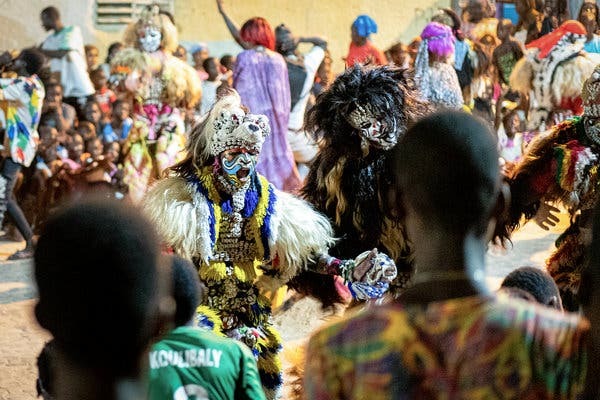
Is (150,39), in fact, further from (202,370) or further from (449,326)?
(449,326)

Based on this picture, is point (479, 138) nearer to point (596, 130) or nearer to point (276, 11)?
point (596, 130)

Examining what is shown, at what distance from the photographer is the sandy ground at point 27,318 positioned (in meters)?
6.29

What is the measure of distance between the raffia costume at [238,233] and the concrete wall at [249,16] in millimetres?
13757

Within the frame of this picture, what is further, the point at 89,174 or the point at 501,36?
the point at 501,36

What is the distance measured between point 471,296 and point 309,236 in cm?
260

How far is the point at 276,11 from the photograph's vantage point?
19.8 meters

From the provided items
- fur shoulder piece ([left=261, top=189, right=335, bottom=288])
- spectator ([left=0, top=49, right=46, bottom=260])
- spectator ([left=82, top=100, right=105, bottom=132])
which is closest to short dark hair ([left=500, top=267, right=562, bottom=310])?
fur shoulder piece ([left=261, top=189, right=335, bottom=288])

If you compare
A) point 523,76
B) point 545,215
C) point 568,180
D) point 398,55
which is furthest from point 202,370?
point 398,55

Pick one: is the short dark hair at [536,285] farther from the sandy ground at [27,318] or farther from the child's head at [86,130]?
the child's head at [86,130]

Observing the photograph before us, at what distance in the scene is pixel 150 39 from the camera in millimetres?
→ 9484

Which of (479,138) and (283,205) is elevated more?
(479,138)

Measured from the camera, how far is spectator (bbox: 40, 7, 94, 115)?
13008 millimetres

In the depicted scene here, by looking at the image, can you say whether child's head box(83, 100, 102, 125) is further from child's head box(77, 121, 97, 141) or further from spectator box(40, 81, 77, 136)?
child's head box(77, 121, 97, 141)

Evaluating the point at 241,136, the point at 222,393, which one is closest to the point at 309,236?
the point at 241,136
